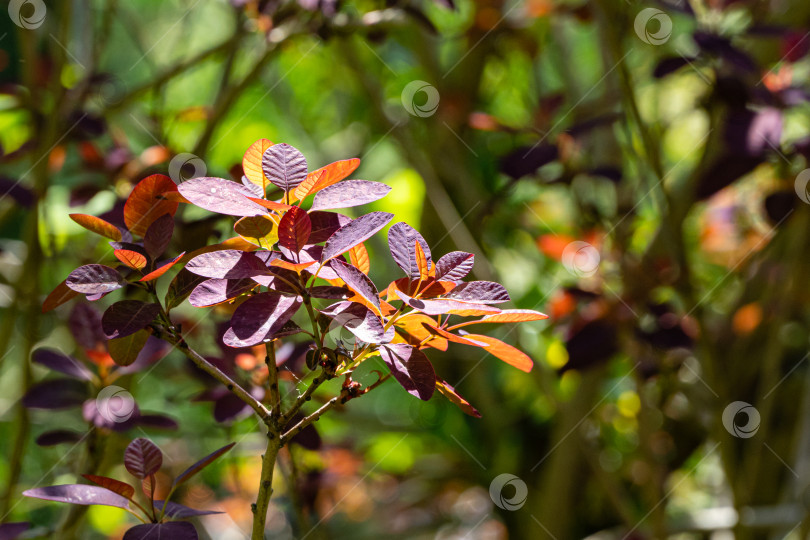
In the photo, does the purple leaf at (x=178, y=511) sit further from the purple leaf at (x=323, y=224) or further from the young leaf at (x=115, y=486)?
the purple leaf at (x=323, y=224)

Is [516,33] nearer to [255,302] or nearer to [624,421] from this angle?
[624,421]

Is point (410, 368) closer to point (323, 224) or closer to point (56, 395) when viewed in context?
point (323, 224)

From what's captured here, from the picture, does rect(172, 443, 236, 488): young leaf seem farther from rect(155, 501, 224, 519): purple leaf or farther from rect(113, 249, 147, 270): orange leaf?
rect(113, 249, 147, 270): orange leaf

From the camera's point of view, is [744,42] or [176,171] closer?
[176,171]

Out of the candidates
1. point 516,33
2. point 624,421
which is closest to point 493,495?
point 624,421

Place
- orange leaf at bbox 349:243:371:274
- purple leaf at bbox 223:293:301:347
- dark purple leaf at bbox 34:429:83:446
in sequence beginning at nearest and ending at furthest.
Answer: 1. purple leaf at bbox 223:293:301:347
2. orange leaf at bbox 349:243:371:274
3. dark purple leaf at bbox 34:429:83:446

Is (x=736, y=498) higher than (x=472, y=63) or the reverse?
the reverse

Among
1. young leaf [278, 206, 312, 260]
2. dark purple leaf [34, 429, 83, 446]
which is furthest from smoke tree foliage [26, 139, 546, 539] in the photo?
dark purple leaf [34, 429, 83, 446]
